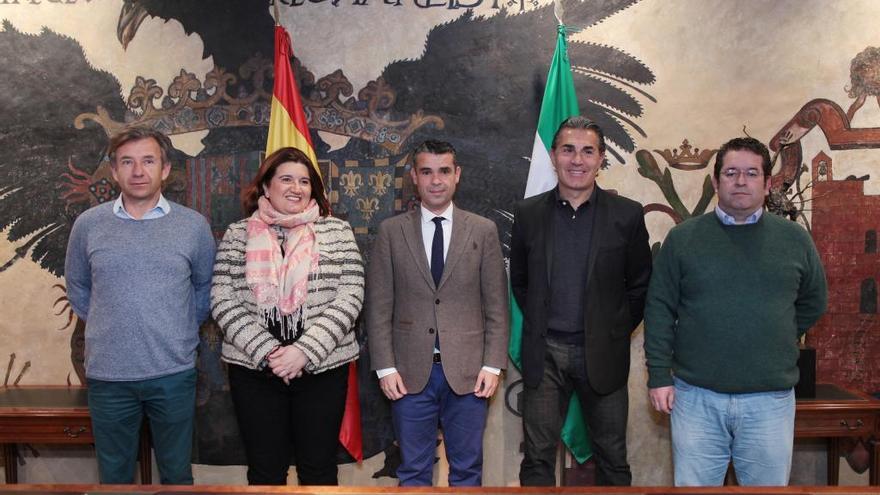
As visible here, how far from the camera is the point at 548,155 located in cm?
320

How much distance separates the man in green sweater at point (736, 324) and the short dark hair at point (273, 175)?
4.40ft

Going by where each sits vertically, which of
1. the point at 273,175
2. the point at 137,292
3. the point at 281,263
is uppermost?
the point at 273,175

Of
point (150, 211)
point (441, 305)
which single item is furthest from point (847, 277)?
point (150, 211)

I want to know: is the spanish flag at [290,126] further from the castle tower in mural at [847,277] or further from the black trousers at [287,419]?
the castle tower in mural at [847,277]

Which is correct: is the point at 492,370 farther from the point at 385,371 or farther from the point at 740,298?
the point at 740,298

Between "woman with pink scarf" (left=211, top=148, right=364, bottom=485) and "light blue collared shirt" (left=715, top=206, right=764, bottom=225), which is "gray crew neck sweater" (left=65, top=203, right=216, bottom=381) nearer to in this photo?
"woman with pink scarf" (left=211, top=148, right=364, bottom=485)

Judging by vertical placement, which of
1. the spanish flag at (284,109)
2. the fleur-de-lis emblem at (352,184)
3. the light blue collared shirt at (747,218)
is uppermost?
the spanish flag at (284,109)

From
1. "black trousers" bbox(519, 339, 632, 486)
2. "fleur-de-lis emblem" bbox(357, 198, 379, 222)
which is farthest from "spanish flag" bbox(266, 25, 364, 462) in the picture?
"black trousers" bbox(519, 339, 632, 486)

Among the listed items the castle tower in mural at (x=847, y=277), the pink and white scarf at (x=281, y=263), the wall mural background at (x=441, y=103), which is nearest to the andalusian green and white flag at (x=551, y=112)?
the wall mural background at (x=441, y=103)

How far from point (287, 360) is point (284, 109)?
1265 mm

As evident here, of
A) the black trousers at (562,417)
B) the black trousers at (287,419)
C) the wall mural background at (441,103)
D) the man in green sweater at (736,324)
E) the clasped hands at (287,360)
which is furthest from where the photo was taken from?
the wall mural background at (441,103)

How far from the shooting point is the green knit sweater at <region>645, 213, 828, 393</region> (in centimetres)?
235

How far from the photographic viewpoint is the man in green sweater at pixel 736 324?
2354 millimetres

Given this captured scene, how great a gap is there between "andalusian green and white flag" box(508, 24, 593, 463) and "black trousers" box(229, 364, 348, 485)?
2.88 feet
